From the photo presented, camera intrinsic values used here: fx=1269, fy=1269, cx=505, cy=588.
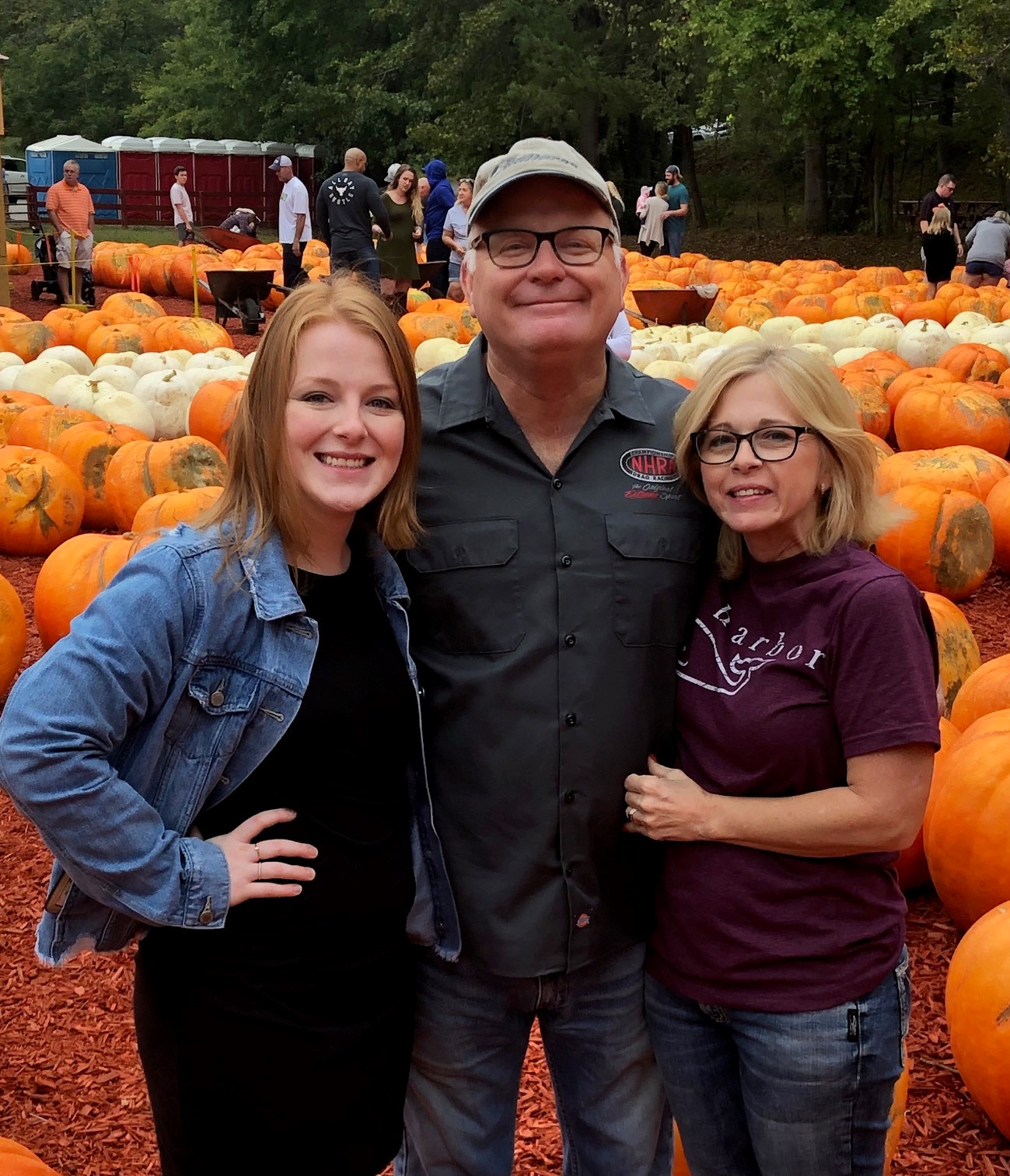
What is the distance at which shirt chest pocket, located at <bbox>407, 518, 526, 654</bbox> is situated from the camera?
7.06 feet

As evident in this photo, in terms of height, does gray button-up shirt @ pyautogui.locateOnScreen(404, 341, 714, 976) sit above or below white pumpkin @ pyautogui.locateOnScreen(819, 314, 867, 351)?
below

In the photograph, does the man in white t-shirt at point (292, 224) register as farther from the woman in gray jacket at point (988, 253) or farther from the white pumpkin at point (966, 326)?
the woman in gray jacket at point (988, 253)

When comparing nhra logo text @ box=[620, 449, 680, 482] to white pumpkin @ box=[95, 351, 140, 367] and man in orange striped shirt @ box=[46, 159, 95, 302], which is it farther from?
man in orange striped shirt @ box=[46, 159, 95, 302]

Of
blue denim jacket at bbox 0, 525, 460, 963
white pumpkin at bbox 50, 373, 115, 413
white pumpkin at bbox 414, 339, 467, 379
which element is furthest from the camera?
white pumpkin at bbox 414, 339, 467, 379

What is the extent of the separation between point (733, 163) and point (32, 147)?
78.8 feet

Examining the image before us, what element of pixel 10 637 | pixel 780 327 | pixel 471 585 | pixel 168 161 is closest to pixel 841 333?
pixel 780 327

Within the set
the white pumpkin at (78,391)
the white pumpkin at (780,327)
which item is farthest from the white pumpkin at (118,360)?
the white pumpkin at (780,327)

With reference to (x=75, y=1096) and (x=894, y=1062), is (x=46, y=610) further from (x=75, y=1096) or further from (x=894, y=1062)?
(x=894, y=1062)

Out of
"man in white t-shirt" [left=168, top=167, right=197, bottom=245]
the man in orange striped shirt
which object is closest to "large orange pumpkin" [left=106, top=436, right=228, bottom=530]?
the man in orange striped shirt

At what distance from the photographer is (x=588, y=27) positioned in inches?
1420

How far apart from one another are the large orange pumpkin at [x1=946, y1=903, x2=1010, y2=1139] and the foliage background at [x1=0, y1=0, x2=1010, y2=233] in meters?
23.1

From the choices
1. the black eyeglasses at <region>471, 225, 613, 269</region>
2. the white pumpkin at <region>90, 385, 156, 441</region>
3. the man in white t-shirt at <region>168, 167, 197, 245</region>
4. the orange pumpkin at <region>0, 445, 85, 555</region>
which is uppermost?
the man in white t-shirt at <region>168, 167, 197, 245</region>

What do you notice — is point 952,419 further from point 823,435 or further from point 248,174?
point 248,174

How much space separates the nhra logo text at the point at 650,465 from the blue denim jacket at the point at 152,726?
26.4 inches
